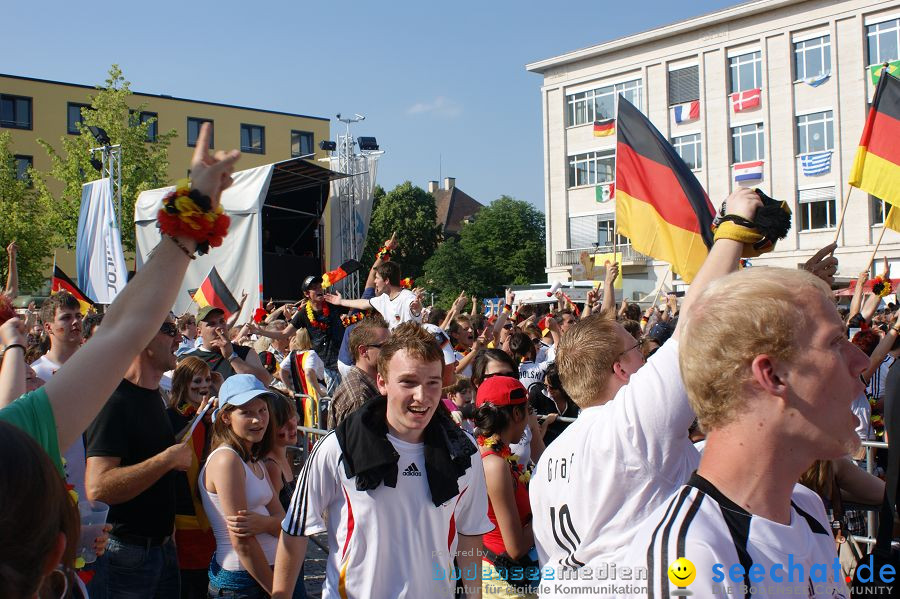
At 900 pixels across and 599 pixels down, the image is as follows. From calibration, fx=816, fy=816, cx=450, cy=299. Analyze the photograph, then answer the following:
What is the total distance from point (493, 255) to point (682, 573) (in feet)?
208

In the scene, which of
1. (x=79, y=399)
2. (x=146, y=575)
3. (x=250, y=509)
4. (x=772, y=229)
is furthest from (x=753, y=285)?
(x=146, y=575)

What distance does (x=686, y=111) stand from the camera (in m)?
42.6

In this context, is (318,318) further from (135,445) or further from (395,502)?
(395,502)

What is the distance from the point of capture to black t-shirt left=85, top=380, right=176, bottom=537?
3979 mm

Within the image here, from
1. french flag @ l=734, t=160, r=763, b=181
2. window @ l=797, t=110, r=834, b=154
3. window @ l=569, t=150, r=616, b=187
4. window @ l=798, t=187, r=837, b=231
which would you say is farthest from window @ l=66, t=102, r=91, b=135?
window @ l=798, t=187, r=837, b=231

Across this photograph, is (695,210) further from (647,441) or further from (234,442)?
(647,441)

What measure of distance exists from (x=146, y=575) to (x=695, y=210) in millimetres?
6702

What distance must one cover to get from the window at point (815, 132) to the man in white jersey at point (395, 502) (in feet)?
128

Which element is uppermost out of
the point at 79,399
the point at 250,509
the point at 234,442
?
the point at 79,399

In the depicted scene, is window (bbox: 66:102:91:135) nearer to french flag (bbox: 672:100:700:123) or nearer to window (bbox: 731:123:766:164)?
french flag (bbox: 672:100:700:123)

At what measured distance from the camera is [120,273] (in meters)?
15.1

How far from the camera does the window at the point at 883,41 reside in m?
35.9

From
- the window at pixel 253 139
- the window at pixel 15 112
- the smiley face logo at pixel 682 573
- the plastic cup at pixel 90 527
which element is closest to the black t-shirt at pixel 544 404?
the plastic cup at pixel 90 527

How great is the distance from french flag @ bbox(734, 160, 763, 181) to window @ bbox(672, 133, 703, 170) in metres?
1.94
